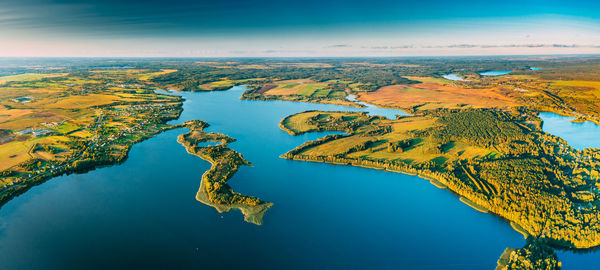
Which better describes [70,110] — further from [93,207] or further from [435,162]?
[435,162]

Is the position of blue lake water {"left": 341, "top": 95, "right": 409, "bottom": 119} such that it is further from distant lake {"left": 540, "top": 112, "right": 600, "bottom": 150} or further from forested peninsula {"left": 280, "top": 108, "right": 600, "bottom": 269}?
distant lake {"left": 540, "top": 112, "right": 600, "bottom": 150}

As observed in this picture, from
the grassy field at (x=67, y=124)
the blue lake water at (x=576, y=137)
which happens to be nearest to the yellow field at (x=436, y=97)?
the blue lake water at (x=576, y=137)

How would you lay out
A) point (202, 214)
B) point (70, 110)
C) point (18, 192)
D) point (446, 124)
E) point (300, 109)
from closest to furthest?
point (202, 214), point (18, 192), point (446, 124), point (70, 110), point (300, 109)

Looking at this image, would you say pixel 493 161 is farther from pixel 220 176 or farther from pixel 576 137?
pixel 220 176

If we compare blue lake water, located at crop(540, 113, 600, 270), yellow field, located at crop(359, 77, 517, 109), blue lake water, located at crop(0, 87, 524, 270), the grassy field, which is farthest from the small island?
yellow field, located at crop(359, 77, 517, 109)

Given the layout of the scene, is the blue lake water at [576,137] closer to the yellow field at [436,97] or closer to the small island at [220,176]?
the yellow field at [436,97]

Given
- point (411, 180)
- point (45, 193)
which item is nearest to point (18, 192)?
point (45, 193)
